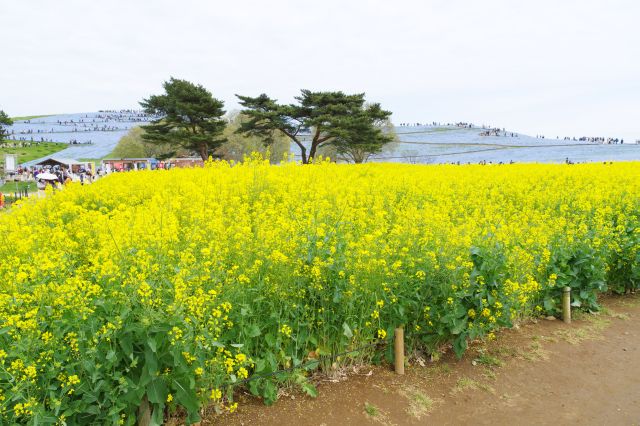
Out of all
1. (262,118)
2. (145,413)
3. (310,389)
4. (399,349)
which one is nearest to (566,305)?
(399,349)

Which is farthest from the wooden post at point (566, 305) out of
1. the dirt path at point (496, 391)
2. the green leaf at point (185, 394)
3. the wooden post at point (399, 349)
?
the green leaf at point (185, 394)

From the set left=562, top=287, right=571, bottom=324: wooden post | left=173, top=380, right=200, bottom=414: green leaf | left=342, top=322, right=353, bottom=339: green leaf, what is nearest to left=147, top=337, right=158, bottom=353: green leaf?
left=173, top=380, right=200, bottom=414: green leaf

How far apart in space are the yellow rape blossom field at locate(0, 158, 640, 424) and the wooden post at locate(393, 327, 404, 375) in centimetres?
9

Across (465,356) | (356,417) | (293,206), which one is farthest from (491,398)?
(293,206)

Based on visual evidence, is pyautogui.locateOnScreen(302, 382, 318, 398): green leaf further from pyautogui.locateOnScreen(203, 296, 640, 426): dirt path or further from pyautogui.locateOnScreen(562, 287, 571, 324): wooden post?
pyautogui.locateOnScreen(562, 287, 571, 324): wooden post

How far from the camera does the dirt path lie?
3.05 m

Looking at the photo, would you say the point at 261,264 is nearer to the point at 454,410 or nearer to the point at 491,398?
the point at 454,410

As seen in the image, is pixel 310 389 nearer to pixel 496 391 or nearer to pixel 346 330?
pixel 346 330

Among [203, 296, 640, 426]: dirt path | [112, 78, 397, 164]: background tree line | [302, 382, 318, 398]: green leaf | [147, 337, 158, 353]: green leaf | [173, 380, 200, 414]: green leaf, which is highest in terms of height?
[112, 78, 397, 164]: background tree line

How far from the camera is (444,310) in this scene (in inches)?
140

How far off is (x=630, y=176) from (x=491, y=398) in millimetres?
8607

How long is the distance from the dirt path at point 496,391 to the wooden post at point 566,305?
16.4 inches

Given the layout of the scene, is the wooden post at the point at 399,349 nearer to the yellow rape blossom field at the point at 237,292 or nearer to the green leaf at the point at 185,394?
the yellow rape blossom field at the point at 237,292

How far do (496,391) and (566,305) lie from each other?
1.94 meters
